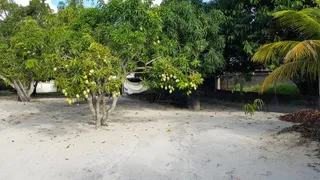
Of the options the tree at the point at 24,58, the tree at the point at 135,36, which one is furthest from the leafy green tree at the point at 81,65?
the tree at the point at 24,58

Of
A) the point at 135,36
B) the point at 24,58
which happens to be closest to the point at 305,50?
the point at 135,36

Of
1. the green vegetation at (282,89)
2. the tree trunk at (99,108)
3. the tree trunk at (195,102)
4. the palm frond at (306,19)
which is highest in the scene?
the palm frond at (306,19)

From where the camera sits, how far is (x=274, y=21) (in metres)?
10.7

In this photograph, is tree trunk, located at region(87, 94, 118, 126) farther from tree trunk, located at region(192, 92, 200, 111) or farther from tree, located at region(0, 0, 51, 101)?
tree trunk, located at region(192, 92, 200, 111)

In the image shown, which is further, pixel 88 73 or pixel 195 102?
pixel 195 102

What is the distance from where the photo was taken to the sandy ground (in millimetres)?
4551

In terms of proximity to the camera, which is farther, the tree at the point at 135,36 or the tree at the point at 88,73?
the tree at the point at 135,36

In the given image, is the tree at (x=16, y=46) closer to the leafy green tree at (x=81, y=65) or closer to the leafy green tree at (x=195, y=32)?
the leafy green tree at (x=81, y=65)

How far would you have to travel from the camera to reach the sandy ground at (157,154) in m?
4.55

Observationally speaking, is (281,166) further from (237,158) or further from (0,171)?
(0,171)

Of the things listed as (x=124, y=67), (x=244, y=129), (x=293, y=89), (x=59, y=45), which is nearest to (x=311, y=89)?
(x=293, y=89)

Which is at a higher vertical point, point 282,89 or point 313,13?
point 313,13

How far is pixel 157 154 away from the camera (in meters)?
5.55

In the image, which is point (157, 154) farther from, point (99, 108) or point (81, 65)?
point (99, 108)
